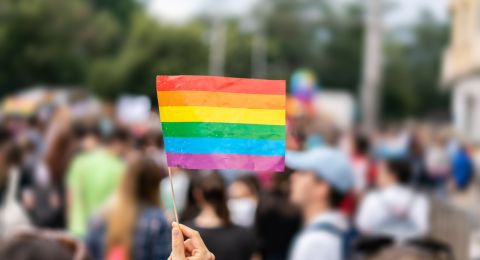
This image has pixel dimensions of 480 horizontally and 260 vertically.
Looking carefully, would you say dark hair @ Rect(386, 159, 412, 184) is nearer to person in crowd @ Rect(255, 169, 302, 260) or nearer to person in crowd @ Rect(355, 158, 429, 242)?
person in crowd @ Rect(355, 158, 429, 242)

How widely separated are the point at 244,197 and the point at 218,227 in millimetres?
2584

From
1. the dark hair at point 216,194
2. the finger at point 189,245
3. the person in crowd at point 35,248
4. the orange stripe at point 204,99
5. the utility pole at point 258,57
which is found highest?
the orange stripe at point 204,99

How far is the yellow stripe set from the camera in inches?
74.5

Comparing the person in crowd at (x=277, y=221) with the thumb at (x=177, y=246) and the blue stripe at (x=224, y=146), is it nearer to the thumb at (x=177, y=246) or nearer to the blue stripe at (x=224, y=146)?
the blue stripe at (x=224, y=146)

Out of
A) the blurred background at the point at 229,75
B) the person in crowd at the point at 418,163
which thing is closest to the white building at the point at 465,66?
the blurred background at the point at 229,75

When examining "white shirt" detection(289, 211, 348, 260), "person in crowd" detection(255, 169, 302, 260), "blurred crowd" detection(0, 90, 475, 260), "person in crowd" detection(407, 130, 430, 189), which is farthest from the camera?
"person in crowd" detection(407, 130, 430, 189)

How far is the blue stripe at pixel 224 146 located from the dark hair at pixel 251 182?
4.42 meters

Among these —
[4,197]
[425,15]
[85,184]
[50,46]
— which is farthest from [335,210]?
[425,15]

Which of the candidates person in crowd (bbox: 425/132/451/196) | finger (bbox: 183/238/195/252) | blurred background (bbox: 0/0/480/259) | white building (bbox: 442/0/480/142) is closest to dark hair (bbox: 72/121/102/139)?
blurred background (bbox: 0/0/480/259)

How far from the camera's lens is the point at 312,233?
415cm

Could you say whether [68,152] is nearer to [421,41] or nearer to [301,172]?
[301,172]

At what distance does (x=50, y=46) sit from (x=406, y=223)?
136 ft

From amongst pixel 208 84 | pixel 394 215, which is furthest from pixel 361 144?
pixel 208 84

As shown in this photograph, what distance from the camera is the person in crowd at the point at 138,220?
4.65 meters
